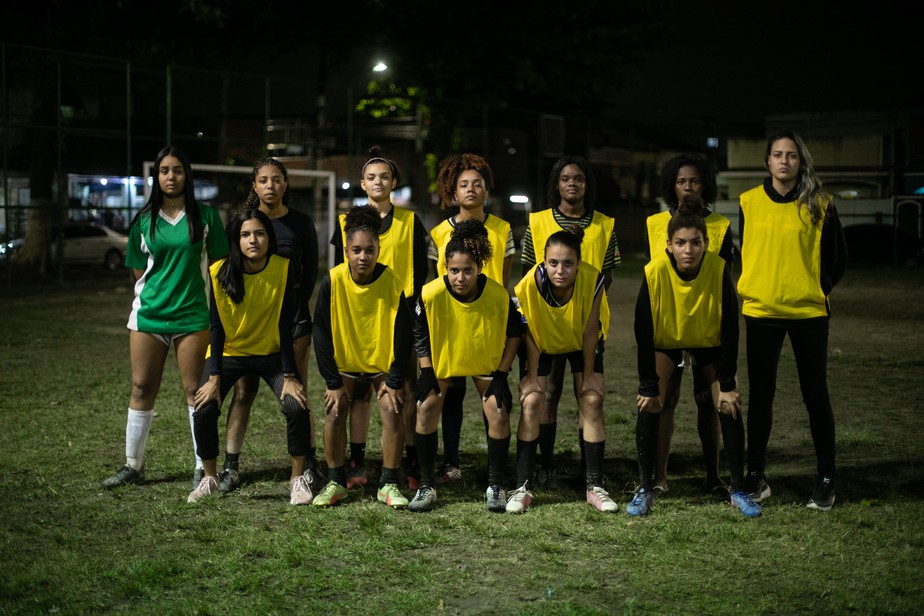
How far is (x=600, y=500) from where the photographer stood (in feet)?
17.1

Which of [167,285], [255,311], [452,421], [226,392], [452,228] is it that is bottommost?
[452,421]

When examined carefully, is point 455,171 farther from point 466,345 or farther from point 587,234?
point 466,345

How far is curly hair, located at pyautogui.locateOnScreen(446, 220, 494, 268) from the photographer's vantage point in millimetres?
5258

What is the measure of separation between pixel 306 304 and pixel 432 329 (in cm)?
81

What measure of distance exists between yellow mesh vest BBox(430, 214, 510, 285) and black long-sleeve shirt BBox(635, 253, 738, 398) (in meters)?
0.95

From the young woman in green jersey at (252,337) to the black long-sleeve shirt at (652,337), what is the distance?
6.09 feet

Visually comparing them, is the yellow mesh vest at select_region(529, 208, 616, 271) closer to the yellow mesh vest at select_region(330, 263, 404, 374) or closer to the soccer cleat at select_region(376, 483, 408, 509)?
the yellow mesh vest at select_region(330, 263, 404, 374)

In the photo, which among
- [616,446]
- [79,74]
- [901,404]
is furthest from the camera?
[79,74]

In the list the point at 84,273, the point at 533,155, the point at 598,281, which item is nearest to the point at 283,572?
the point at 598,281

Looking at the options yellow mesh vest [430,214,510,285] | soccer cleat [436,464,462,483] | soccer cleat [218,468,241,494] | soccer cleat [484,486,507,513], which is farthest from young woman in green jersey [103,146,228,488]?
soccer cleat [484,486,507,513]

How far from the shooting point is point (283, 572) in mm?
4238

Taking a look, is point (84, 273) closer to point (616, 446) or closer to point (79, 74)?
point (79, 74)

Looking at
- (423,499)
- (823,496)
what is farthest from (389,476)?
(823,496)

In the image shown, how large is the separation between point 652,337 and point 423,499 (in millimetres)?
1484
